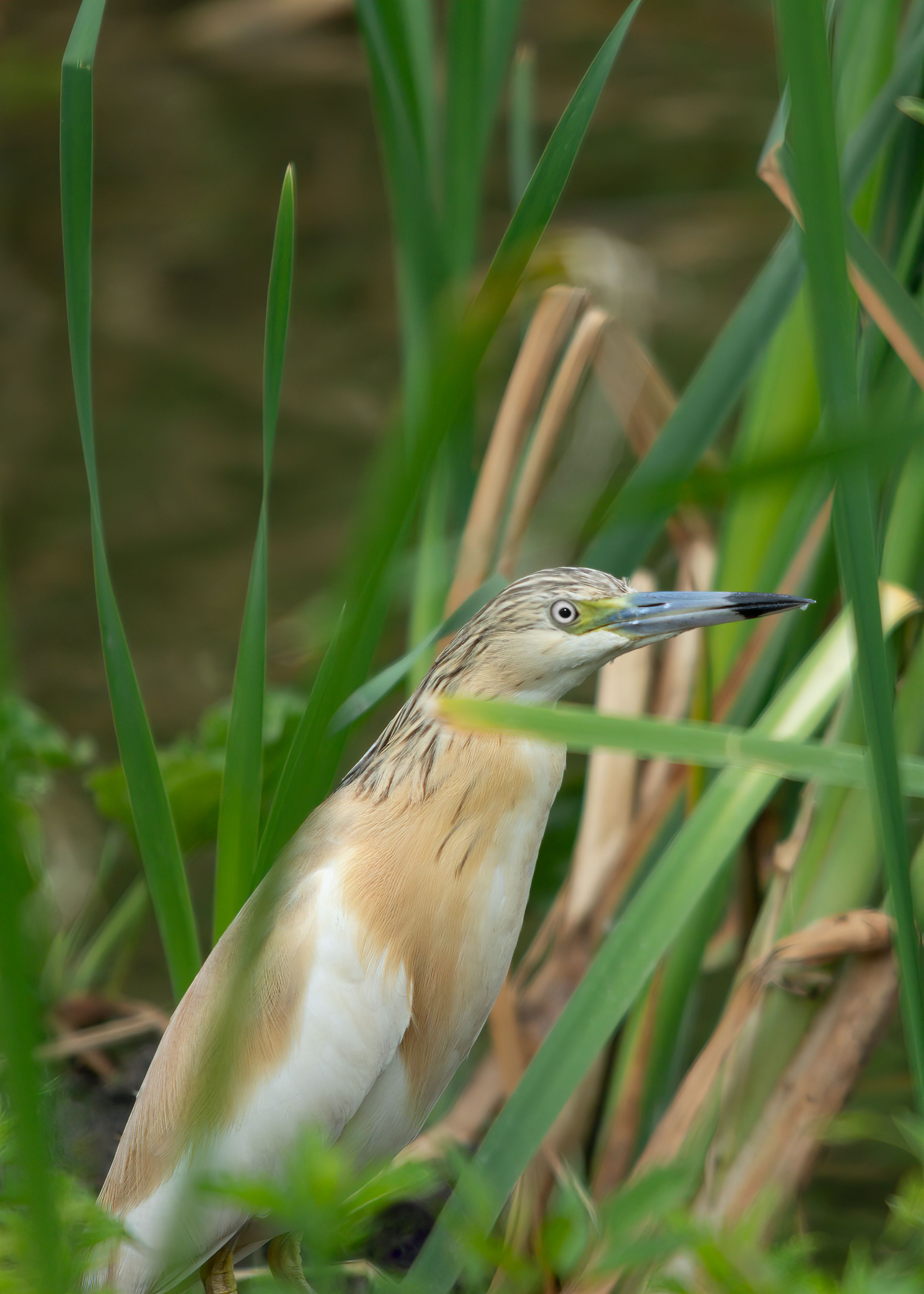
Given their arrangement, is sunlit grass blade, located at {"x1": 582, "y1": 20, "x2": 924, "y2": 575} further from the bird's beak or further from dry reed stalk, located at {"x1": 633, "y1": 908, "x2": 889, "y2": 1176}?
dry reed stalk, located at {"x1": 633, "y1": 908, "x2": 889, "y2": 1176}

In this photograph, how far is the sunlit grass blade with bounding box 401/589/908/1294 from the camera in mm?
1085

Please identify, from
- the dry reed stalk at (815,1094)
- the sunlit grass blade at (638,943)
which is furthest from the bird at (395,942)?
the dry reed stalk at (815,1094)

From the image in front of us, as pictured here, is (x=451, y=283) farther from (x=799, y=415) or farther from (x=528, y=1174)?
(x=528, y=1174)

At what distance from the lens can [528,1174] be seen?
150 centimetres

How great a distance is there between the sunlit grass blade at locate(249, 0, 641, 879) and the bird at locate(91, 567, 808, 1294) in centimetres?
12

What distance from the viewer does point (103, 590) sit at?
3.50 ft

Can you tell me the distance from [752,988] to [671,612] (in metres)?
0.51

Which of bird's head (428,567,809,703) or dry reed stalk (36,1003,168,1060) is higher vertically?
bird's head (428,567,809,703)

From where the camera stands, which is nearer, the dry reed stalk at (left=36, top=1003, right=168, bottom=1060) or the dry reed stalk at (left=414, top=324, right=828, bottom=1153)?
the dry reed stalk at (left=414, top=324, right=828, bottom=1153)

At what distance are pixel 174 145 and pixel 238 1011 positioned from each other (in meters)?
6.10

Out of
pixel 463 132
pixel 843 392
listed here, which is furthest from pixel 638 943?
pixel 463 132

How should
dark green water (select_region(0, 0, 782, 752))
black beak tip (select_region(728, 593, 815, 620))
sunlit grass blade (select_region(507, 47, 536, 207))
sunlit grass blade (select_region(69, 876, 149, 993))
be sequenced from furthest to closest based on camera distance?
1. dark green water (select_region(0, 0, 782, 752))
2. sunlit grass blade (select_region(69, 876, 149, 993))
3. sunlit grass blade (select_region(507, 47, 536, 207))
4. black beak tip (select_region(728, 593, 815, 620))

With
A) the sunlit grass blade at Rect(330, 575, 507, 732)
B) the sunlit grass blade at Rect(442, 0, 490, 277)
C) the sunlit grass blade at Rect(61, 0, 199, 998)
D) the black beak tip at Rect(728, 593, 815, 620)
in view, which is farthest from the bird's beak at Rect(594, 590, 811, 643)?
the sunlit grass blade at Rect(442, 0, 490, 277)

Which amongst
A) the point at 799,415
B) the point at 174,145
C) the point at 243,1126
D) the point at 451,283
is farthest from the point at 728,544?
the point at 174,145
